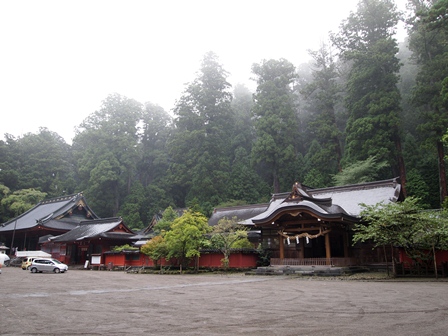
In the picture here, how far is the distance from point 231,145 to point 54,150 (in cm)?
3258

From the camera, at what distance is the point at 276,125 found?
1804 inches

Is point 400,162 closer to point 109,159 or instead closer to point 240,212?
point 240,212

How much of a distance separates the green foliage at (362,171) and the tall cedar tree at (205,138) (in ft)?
55.7

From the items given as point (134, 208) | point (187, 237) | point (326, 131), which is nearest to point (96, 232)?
point (134, 208)

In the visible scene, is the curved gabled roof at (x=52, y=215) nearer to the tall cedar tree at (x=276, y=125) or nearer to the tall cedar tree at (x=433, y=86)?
the tall cedar tree at (x=276, y=125)

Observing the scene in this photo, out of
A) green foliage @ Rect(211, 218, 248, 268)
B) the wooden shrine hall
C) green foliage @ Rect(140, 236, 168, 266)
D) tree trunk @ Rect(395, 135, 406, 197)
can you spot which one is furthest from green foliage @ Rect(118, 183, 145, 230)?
tree trunk @ Rect(395, 135, 406, 197)

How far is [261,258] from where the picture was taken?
26.3 meters

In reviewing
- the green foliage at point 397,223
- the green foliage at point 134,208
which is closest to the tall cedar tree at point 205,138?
the green foliage at point 134,208

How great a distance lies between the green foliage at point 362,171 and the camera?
Result: 34688 millimetres

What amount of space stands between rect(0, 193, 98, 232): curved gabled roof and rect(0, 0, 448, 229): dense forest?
16.2ft

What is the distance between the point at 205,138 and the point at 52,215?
2285cm

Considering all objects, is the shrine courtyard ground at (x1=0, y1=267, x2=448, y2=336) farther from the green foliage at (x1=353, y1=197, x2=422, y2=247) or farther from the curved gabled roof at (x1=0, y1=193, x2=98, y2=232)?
the curved gabled roof at (x1=0, y1=193, x2=98, y2=232)

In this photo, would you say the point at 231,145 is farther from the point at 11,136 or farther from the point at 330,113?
the point at 11,136

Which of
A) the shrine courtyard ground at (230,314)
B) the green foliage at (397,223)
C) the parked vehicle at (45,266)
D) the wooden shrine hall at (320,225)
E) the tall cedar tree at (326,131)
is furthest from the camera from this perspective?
the tall cedar tree at (326,131)
